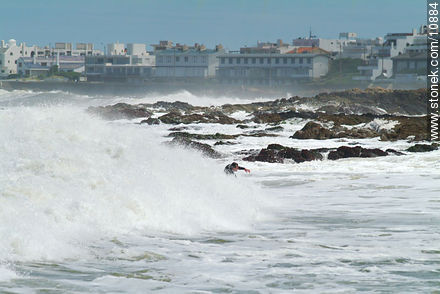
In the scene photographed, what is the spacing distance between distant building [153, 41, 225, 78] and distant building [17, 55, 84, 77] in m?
29.5

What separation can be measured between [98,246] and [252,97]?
303 feet

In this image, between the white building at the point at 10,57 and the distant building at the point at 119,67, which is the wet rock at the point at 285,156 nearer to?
the distant building at the point at 119,67

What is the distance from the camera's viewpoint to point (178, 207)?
1327 cm

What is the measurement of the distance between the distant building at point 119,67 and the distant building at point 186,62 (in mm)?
3669

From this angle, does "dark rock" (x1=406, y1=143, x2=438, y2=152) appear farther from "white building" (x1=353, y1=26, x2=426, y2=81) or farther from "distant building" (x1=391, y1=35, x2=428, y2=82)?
"white building" (x1=353, y1=26, x2=426, y2=81)

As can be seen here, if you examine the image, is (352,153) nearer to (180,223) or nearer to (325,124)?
(325,124)

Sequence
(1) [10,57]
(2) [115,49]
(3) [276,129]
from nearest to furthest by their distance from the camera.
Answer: (3) [276,129] → (2) [115,49] → (1) [10,57]

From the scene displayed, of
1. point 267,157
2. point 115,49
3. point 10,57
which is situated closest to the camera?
point 267,157

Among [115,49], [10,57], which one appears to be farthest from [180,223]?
[10,57]

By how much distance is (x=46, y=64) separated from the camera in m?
161

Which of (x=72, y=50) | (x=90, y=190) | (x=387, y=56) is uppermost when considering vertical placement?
(x=72, y=50)

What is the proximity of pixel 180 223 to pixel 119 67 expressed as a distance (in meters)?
128

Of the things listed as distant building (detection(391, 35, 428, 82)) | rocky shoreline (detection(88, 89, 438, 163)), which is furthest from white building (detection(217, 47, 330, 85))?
rocky shoreline (detection(88, 89, 438, 163))

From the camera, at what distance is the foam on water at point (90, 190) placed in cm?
1030
